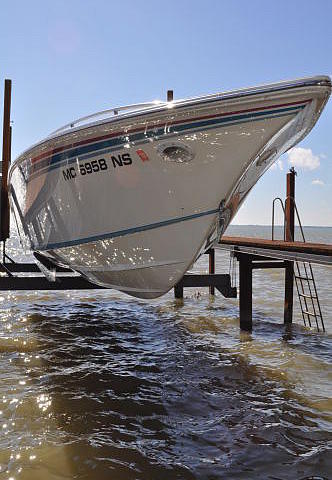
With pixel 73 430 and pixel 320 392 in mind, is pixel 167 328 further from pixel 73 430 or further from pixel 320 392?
pixel 73 430

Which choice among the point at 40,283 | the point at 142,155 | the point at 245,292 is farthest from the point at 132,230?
the point at 245,292

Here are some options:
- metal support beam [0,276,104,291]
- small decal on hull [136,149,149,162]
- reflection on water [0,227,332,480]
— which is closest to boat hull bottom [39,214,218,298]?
metal support beam [0,276,104,291]

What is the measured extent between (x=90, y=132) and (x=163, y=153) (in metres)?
1.00

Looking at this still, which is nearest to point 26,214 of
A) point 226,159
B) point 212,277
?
point 212,277

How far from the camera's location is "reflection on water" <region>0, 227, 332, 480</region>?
11.1ft

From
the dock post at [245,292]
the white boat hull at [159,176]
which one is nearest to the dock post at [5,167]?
the white boat hull at [159,176]

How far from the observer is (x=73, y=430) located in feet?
12.5

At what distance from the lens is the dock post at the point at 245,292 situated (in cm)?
776

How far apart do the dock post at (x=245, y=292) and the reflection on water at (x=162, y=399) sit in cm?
27

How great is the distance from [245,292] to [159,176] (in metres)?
3.69

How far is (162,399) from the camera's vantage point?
4.68m

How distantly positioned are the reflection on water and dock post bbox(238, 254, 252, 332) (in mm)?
274

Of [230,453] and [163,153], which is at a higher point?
[163,153]

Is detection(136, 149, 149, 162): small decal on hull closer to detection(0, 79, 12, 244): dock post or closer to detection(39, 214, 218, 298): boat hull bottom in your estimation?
detection(39, 214, 218, 298): boat hull bottom
